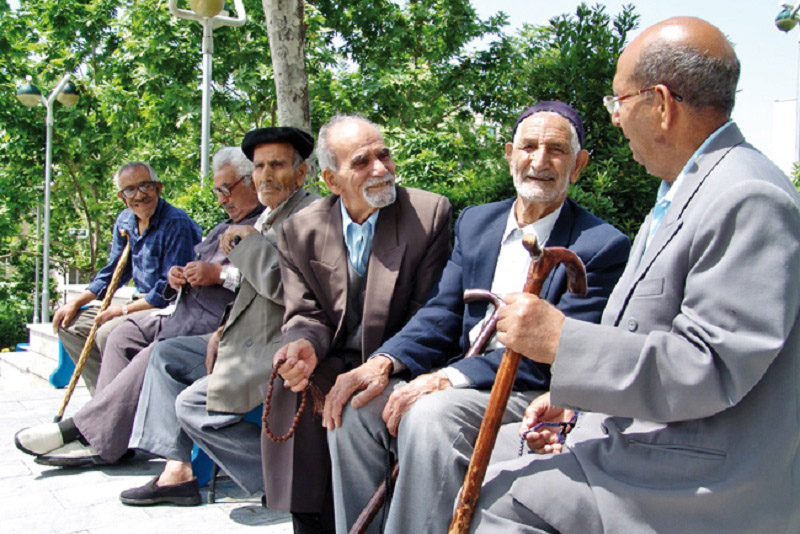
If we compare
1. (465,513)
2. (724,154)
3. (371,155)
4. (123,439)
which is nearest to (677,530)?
(465,513)

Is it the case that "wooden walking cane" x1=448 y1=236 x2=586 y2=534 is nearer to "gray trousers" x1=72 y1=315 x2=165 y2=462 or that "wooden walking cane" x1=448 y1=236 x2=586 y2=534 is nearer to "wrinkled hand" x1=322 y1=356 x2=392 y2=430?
"wrinkled hand" x1=322 y1=356 x2=392 y2=430

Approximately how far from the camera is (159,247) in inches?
219

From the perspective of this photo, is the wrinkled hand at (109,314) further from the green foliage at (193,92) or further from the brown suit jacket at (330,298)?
the brown suit jacket at (330,298)

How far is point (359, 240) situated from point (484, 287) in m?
0.83

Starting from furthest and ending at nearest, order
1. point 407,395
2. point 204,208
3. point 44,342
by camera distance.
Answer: point 44,342 → point 204,208 → point 407,395

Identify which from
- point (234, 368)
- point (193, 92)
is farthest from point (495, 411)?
point (193, 92)

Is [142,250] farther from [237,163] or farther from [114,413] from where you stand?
[114,413]

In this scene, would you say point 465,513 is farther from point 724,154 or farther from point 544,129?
point 544,129

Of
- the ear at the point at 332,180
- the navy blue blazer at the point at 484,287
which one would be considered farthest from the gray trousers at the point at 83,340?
the navy blue blazer at the point at 484,287

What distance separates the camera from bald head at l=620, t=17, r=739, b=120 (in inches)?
73.0

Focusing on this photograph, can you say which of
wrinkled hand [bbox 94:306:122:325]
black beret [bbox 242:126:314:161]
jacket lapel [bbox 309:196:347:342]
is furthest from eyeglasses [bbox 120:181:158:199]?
jacket lapel [bbox 309:196:347:342]

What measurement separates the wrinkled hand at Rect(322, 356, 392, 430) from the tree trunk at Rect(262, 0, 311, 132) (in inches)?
162

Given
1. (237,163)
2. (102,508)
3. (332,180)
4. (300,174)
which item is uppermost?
(237,163)

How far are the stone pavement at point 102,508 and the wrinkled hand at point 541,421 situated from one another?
6.08 feet
